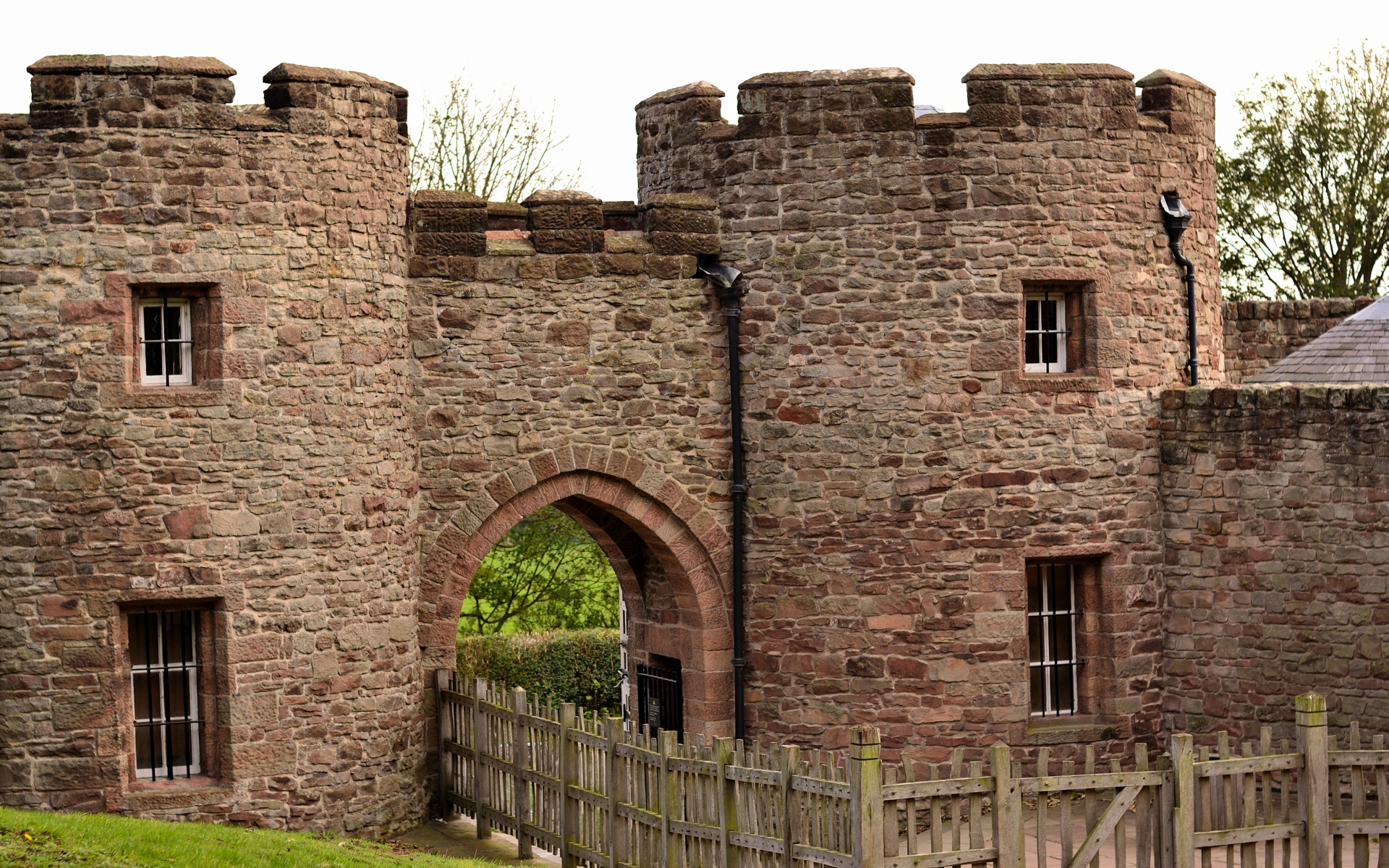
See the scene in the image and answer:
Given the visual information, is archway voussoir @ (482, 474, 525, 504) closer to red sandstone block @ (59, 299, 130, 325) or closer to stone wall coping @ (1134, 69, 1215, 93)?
red sandstone block @ (59, 299, 130, 325)

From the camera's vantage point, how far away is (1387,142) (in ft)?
105

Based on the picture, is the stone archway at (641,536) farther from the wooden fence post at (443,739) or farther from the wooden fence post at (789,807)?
the wooden fence post at (789,807)

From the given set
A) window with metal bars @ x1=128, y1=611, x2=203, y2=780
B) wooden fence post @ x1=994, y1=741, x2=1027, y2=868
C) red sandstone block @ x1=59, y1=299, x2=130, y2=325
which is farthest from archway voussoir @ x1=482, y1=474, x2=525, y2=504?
wooden fence post @ x1=994, y1=741, x2=1027, y2=868

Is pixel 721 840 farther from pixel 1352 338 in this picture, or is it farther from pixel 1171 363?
pixel 1352 338

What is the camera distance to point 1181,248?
16.1 metres

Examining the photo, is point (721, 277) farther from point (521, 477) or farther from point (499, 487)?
point (499, 487)

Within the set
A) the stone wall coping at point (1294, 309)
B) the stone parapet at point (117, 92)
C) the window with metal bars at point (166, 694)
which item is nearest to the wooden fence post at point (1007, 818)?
the window with metal bars at point (166, 694)

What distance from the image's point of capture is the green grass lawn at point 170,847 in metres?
10.8

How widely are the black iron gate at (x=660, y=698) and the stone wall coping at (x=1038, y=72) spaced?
225 inches

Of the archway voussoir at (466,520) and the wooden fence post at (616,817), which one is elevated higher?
the archway voussoir at (466,520)

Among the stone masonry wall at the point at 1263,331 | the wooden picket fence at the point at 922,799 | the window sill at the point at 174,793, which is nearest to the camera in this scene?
the wooden picket fence at the point at 922,799

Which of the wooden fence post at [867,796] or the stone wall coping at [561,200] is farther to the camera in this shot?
the stone wall coping at [561,200]

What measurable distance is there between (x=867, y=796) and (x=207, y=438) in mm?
5669

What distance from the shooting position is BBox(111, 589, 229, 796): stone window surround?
1345cm
